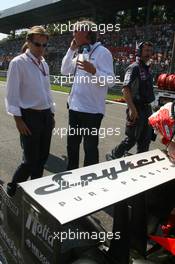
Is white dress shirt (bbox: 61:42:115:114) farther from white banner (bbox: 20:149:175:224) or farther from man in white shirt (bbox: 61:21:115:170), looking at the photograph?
white banner (bbox: 20:149:175:224)

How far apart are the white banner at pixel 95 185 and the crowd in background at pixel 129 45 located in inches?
675

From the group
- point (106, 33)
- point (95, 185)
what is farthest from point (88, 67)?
point (106, 33)

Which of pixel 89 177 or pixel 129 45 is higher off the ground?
pixel 129 45

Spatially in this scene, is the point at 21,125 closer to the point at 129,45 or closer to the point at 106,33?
the point at 129,45

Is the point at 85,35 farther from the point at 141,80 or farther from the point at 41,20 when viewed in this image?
the point at 41,20

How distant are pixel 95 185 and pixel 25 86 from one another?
63.9 inches

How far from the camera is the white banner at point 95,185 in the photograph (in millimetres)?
1703

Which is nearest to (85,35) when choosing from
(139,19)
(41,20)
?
(139,19)

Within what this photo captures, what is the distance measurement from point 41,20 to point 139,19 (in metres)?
11.1

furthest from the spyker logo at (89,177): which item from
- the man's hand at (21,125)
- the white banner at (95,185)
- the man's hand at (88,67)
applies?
the man's hand at (88,67)

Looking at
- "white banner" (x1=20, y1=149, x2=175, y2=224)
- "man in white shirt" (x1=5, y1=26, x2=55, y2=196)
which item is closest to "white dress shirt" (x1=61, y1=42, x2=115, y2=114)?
"man in white shirt" (x1=5, y1=26, x2=55, y2=196)

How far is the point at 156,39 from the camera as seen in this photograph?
25.7m

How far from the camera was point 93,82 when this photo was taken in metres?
3.77

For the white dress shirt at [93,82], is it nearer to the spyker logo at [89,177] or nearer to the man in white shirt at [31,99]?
the man in white shirt at [31,99]
